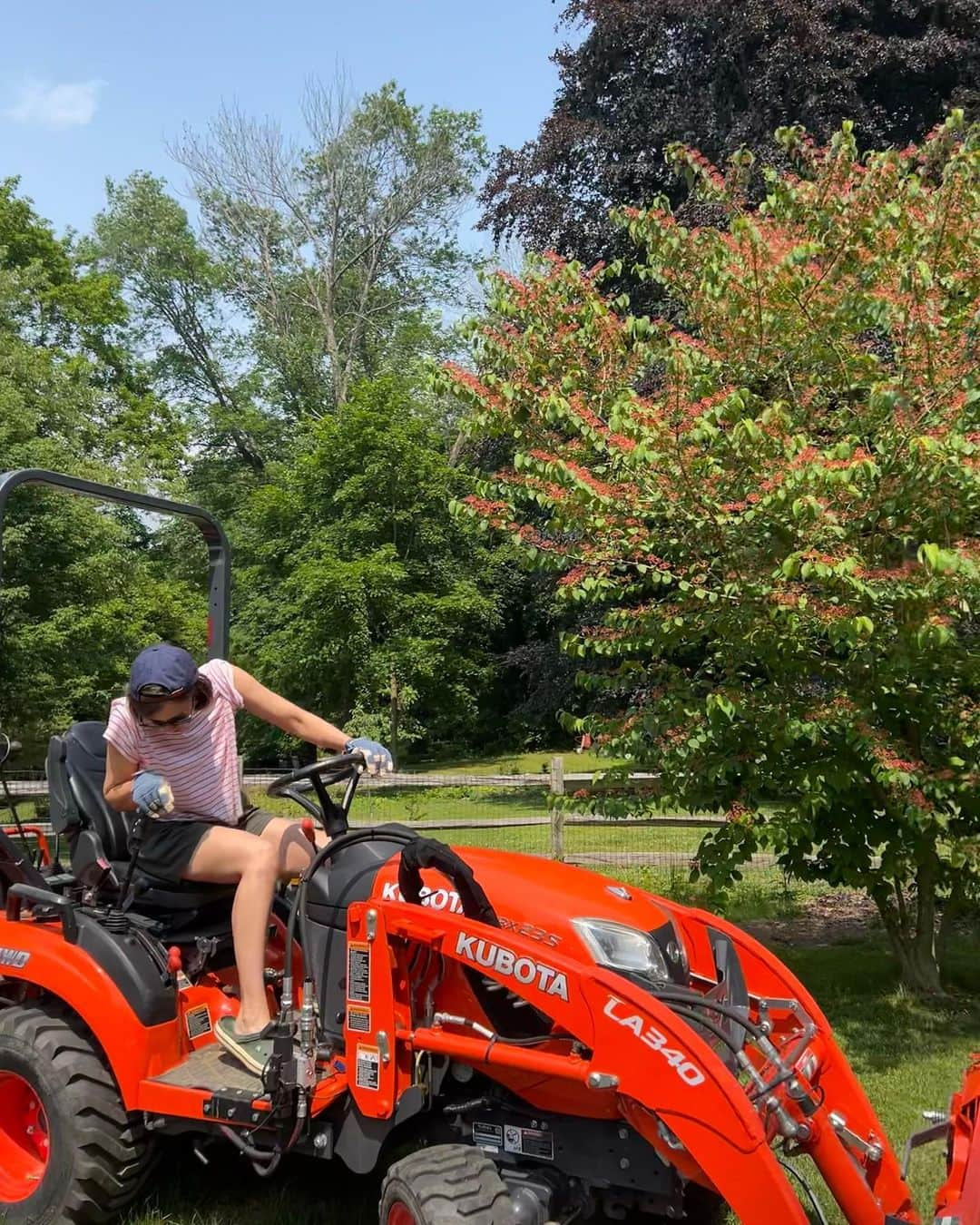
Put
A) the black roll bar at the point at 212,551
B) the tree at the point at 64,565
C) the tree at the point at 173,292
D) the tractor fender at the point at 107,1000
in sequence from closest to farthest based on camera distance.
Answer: the tractor fender at the point at 107,1000 → the black roll bar at the point at 212,551 → the tree at the point at 64,565 → the tree at the point at 173,292

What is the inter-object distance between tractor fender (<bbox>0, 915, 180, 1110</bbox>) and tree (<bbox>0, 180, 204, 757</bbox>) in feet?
25.5

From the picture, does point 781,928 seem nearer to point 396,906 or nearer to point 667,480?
point 667,480

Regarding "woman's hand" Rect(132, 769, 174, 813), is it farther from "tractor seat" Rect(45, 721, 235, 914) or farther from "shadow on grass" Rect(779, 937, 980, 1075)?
"shadow on grass" Rect(779, 937, 980, 1075)

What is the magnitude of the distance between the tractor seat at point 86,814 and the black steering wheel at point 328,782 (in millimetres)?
741

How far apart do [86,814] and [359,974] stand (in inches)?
56.5

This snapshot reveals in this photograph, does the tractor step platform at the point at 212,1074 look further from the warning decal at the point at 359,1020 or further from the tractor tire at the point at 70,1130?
the warning decal at the point at 359,1020

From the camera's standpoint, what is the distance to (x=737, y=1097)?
2547 mm

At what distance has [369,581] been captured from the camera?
20.8m

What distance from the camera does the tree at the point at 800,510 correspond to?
16.3ft

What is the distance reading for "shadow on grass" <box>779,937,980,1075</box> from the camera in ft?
17.7

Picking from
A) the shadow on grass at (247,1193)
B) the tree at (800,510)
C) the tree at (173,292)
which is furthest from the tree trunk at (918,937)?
the tree at (173,292)

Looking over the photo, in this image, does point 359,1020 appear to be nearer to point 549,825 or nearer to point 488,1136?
point 488,1136

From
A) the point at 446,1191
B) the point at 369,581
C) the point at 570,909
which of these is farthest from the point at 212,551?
the point at 369,581

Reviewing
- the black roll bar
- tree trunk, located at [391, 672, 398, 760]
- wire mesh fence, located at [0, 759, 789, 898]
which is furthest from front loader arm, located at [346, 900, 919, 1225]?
tree trunk, located at [391, 672, 398, 760]
